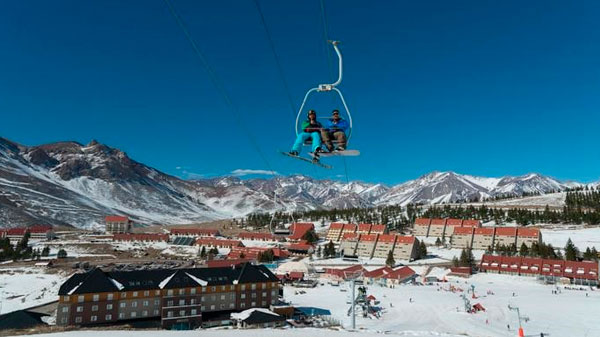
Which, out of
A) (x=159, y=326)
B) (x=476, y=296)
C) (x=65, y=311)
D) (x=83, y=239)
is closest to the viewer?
(x=65, y=311)

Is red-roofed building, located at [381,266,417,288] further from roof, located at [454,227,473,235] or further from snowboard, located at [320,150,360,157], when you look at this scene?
snowboard, located at [320,150,360,157]

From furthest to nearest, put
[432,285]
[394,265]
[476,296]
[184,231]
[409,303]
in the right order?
1. [184,231]
2. [394,265]
3. [432,285]
4. [476,296]
5. [409,303]

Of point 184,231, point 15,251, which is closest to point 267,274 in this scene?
point 15,251

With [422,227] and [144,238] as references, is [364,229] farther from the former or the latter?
[144,238]

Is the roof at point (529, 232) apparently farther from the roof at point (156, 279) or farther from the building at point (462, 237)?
the roof at point (156, 279)

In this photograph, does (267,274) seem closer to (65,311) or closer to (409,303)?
(409,303)

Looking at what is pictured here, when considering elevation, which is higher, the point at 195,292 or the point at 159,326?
the point at 195,292

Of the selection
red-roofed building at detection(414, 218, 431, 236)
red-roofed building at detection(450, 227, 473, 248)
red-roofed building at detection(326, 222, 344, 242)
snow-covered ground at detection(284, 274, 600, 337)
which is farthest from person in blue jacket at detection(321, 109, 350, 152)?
red-roofed building at detection(414, 218, 431, 236)

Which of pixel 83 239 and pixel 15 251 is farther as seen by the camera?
pixel 83 239
